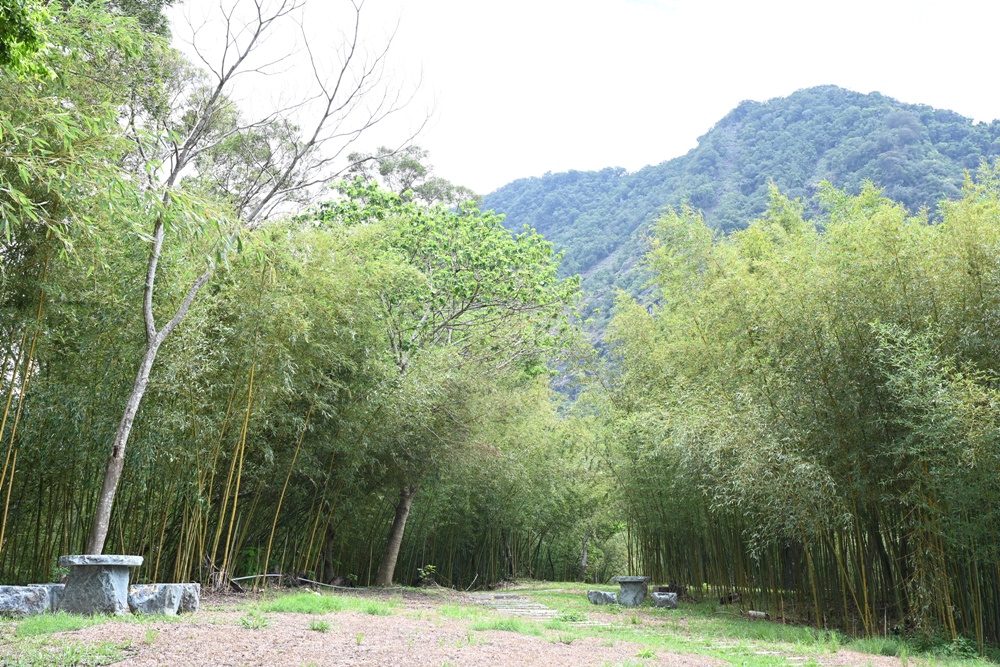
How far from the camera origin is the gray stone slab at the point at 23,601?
4.05 metres

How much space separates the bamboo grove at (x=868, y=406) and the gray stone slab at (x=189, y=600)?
14.2ft

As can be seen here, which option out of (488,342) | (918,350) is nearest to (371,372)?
(488,342)

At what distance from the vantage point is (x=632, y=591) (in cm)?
876

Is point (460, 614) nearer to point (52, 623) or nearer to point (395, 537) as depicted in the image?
point (52, 623)

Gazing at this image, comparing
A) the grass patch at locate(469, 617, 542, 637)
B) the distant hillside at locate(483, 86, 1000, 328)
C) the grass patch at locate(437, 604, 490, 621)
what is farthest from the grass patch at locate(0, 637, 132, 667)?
the distant hillside at locate(483, 86, 1000, 328)

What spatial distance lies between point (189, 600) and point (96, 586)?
60 centimetres

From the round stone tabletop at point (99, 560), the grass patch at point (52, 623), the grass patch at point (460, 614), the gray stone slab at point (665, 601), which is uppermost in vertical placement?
the round stone tabletop at point (99, 560)

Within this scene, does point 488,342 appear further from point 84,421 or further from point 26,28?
point 26,28

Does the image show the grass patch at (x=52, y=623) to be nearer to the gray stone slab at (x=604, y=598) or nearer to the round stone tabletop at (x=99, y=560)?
the round stone tabletop at (x=99, y=560)

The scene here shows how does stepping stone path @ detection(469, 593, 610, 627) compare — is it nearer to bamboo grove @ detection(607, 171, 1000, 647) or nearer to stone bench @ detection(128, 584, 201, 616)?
bamboo grove @ detection(607, 171, 1000, 647)

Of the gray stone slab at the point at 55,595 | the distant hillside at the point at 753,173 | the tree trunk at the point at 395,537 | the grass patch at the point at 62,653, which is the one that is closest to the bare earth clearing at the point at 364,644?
the grass patch at the point at 62,653

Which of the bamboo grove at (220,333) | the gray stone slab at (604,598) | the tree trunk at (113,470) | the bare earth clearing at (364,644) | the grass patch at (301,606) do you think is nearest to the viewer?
the bare earth clearing at (364,644)

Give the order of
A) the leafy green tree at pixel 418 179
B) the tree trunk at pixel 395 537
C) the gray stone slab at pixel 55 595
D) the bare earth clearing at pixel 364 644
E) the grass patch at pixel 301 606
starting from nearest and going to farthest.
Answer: the bare earth clearing at pixel 364 644
the gray stone slab at pixel 55 595
the grass patch at pixel 301 606
the tree trunk at pixel 395 537
the leafy green tree at pixel 418 179

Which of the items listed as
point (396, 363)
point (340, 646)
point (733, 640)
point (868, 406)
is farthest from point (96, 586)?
point (868, 406)
